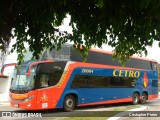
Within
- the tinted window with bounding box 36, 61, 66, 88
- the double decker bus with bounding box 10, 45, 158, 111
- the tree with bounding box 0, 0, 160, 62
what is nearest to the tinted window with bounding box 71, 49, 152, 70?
the double decker bus with bounding box 10, 45, 158, 111

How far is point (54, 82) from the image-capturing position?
16688 mm

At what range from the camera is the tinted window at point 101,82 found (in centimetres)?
1792

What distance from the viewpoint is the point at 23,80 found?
1642cm

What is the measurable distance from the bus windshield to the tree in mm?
11715

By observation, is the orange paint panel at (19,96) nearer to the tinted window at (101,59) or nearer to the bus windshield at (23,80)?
the bus windshield at (23,80)

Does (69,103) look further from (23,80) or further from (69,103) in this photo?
(23,80)

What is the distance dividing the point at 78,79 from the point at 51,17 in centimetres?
1433

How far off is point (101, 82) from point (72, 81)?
8.14 ft

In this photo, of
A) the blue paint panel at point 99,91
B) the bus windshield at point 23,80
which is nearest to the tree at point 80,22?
the bus windshield at point 23,80

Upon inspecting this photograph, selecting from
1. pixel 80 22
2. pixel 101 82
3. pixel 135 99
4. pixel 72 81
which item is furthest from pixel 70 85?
pixel 80 22

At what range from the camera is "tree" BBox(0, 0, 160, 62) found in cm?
340

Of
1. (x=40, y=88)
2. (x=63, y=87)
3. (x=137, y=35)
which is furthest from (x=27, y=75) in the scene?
(x=137, y=35)

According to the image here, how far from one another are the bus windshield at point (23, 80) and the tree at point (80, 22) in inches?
461

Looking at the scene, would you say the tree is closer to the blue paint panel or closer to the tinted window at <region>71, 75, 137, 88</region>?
the blue paint panel
